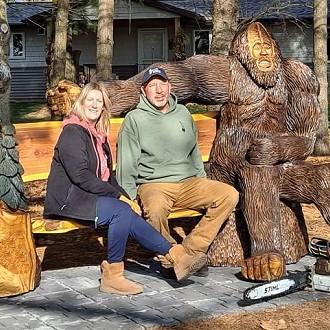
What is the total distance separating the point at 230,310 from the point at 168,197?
3.17 feet

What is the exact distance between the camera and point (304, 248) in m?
5.47

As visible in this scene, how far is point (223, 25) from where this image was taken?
27.5 feet

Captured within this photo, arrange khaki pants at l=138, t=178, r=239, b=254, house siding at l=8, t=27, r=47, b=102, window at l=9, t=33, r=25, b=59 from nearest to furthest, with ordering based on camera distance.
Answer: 1. khaki pants at l=138, t=178, r=239, b=254
2. house siding at l=8, t=27, r=47, b=102
3. window at l=9, t=33, r=25, b=59

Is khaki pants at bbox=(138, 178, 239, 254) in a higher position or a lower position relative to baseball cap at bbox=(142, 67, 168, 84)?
lower

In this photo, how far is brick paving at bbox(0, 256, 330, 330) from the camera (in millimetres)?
4160

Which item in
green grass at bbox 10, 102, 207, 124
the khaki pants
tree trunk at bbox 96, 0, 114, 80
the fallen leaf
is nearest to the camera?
the fallen leaf

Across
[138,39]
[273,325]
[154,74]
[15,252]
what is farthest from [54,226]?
[138,39]

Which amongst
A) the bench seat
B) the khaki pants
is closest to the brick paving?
the khaki pants

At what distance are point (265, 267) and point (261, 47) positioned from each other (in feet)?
5.38

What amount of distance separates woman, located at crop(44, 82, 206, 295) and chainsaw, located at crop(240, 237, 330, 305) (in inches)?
17.4

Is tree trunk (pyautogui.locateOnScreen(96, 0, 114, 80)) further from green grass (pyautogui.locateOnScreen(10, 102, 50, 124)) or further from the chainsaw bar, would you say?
green grass (pyautogui.locateOnScreen(10, 102, 50, 124))

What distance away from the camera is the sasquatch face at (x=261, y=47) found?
5.26 m

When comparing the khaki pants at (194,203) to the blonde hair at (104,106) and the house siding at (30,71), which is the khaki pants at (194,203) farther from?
the house siding at (30,71)

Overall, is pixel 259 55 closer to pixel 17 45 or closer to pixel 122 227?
pixel 122 227
